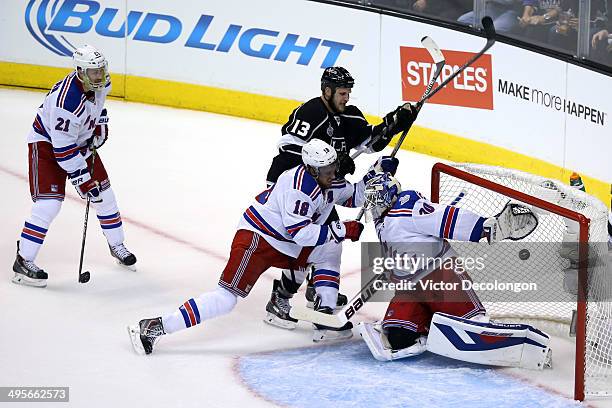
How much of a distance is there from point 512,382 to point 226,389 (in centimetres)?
104

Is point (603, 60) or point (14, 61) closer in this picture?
point (603, 60)

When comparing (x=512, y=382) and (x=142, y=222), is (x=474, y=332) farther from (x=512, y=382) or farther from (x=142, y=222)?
(x=142, y=222)

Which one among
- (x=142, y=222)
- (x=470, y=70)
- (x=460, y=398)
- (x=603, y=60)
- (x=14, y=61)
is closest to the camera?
(x=460, y=398)

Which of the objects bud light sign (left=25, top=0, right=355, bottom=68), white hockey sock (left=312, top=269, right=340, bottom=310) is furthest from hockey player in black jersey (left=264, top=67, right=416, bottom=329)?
bud light sign (left=25, top=0, right=355, bottom=68)

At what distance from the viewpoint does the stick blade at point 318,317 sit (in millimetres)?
4646

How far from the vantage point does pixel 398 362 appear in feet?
14.9

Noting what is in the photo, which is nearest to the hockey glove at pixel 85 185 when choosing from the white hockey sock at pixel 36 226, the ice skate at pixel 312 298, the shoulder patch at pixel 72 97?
the white hockey sock at pixel 36 226

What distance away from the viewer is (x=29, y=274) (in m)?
5.30

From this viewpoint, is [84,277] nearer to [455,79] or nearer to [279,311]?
[279,311]

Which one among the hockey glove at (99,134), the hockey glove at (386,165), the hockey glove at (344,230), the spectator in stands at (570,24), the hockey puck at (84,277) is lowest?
the hockey puck at (84,277)

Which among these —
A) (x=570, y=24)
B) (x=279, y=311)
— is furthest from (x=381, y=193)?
(x=570, y=24)

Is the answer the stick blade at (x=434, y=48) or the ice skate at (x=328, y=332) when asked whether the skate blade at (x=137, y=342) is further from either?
the stick blade at (x=434, y=48)

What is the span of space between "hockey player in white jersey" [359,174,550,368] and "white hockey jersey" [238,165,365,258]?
0.22m

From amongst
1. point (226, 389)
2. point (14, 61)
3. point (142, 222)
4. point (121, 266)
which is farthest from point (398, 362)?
point (14, 61)
